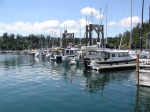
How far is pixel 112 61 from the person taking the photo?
145 feet

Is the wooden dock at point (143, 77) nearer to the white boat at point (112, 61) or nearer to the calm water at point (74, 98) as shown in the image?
the calm water at point (74, 98)

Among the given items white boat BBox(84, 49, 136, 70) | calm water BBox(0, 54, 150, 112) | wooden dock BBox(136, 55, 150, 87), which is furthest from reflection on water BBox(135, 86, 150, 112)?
white boat BBox(84, 49, 136, 70)

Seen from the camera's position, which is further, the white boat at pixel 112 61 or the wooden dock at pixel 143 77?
the white boat at pixel 112 61

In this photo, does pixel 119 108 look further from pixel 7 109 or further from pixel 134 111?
pixel 7 109

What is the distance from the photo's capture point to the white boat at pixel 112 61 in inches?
1700

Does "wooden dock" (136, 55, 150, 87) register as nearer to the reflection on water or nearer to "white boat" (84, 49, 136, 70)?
the reflection on water

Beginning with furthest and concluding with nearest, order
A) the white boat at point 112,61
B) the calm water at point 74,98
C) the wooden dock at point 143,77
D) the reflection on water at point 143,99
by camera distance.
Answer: the white boat at point 112,61, the wooden dock at point 143,77, the calm water at point 74,98, the reflection on water at point 143,99

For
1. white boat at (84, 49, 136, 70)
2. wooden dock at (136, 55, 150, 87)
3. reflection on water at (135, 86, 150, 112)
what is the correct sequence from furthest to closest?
white boat at (84, 49, 136, 70)
wooden dock at (136, 55, 150, 87)
reflection on water at (135, 86, 150, 112)

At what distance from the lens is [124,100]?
828 inches

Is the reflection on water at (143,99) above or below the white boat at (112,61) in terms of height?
below

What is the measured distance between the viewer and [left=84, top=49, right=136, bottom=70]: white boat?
1700 inches

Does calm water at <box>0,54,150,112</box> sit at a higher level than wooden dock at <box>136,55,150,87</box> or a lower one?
lower

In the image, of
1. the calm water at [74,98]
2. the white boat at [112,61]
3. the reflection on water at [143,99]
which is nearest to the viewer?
the reflection on water at [143,99]

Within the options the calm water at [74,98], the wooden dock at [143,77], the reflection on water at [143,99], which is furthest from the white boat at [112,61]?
the reflection on water at [143,99]
